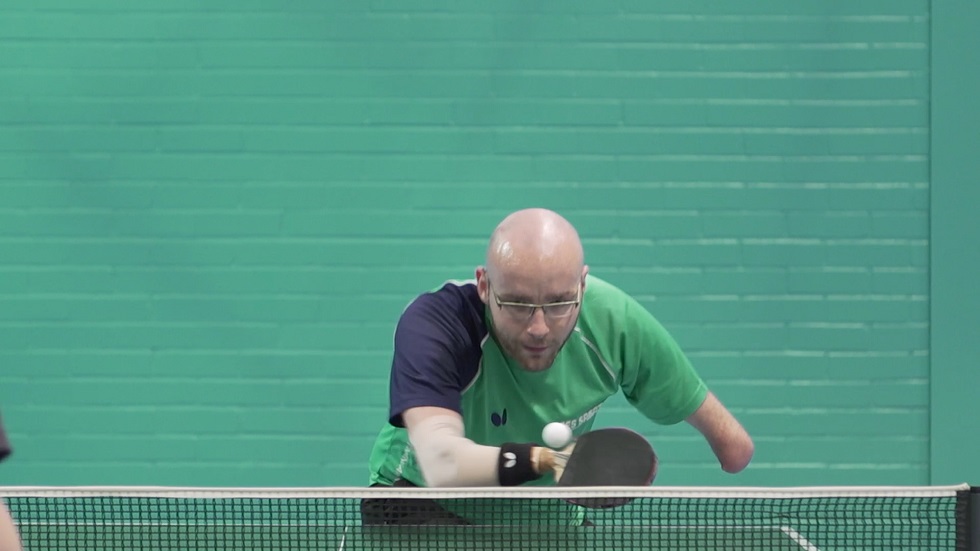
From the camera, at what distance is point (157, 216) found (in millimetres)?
4859

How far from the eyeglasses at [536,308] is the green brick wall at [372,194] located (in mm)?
2429

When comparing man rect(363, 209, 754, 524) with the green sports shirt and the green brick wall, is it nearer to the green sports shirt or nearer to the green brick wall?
the green sports shirt

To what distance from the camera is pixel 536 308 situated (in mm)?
2418

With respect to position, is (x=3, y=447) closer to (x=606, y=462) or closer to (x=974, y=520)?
(x=606, y=462)

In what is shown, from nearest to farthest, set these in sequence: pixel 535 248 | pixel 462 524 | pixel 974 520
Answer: pixel 974 520, pixel 462 524, pixel 535 248

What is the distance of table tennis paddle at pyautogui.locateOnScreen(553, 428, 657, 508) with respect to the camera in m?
2.22

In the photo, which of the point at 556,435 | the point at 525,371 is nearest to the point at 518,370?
the point at 525,371

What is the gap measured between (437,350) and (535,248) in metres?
0.35

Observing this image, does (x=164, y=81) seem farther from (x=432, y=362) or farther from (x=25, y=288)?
(x=432, y=362)

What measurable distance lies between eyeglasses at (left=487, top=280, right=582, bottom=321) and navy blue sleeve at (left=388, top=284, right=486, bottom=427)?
0.59 feet

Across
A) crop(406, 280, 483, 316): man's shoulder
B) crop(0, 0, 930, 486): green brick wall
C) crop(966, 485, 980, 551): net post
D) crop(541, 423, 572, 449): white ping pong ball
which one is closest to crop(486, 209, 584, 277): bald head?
crop(406, 280, 483, 316): man's shoulder

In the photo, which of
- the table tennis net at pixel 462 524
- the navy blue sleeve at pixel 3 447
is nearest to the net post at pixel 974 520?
the table tennis net at pixel 462 524

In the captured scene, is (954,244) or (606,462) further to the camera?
(954,244)

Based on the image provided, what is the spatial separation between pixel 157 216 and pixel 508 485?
307 cm
